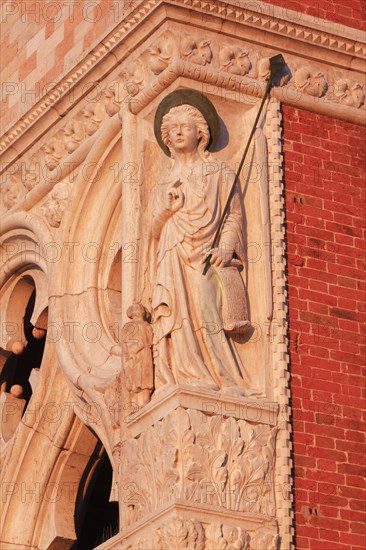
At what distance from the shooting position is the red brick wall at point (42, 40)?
1403cm

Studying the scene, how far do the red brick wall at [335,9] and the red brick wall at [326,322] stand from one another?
795 mm

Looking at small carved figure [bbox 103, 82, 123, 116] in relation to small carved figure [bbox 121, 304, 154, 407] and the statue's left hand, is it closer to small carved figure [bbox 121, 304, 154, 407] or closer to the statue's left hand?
the statue's left hand

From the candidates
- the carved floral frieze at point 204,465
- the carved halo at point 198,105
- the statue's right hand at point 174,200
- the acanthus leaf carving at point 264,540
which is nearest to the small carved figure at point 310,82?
the carved halo at point 198,105

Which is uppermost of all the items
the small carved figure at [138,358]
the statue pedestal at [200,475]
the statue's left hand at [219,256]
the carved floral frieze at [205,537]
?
the statue's left hand at [219,256]

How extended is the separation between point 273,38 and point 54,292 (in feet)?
8.36

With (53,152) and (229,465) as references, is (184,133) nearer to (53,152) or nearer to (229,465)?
(53,152)

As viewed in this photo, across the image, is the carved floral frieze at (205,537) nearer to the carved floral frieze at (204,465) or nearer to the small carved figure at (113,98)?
the carved floral frieze at (204,465)

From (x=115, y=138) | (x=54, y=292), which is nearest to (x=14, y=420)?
(x=54, y=292)

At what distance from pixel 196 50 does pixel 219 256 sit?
164 centimetres

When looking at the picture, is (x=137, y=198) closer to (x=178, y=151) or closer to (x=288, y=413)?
(x=178, y=151)

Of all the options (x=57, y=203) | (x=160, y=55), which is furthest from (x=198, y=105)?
(x=57, y=203)

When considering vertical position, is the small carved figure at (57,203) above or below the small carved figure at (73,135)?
below

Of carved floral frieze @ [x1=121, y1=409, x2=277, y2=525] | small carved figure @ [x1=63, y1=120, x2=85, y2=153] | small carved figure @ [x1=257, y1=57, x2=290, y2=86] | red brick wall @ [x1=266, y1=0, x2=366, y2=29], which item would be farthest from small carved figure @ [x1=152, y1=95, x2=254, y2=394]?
small carved figure @ [x1=63, y1=120, x2=85, y2=153]

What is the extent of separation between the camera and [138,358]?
39.5ft
